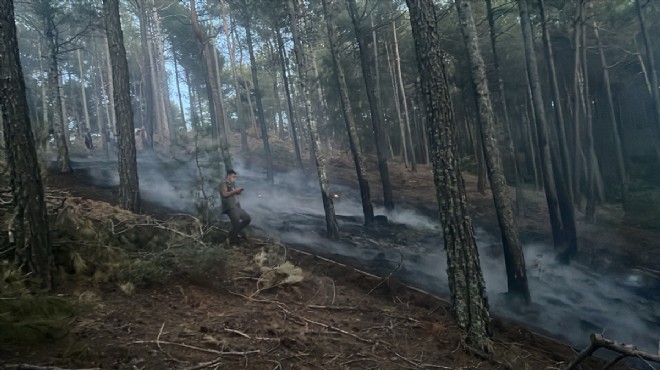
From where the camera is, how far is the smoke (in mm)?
10023

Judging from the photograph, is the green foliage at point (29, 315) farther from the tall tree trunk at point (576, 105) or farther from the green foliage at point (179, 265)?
the tall tree trunk at point (576, 105)

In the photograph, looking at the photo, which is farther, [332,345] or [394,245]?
[394,245]

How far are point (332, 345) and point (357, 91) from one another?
22.7 metres

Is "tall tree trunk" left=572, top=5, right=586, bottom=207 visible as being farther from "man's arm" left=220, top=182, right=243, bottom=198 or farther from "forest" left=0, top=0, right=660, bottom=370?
"man's arm" left=220, top=182, right=243, bottom=198

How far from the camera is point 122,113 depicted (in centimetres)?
1028

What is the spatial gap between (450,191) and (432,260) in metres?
6.95

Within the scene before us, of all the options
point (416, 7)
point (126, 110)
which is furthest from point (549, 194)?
point (126, 110)

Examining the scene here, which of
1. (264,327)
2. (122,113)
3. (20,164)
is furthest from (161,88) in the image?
(264,327)

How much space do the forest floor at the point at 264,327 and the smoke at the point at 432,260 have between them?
1665mm

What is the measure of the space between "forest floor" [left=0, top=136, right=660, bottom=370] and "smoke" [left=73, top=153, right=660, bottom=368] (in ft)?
5.46

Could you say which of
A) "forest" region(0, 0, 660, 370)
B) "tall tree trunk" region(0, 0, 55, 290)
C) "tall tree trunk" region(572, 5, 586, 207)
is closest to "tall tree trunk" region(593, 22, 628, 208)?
"forest" region(0, 0, 660, 370)

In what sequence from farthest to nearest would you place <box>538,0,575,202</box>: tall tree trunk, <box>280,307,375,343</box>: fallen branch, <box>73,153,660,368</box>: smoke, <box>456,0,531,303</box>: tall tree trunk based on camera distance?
<box>538,0,575,202</box>: tall tree trunk
<box>456,0,531,303</box>: tall tree trunk
<box>73,153,660,368</box>: smoke
<box>280,307,375,343</box>: fallen branch

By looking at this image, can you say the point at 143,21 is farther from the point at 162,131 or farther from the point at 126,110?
the point at 126,110

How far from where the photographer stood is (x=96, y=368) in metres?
3.73
